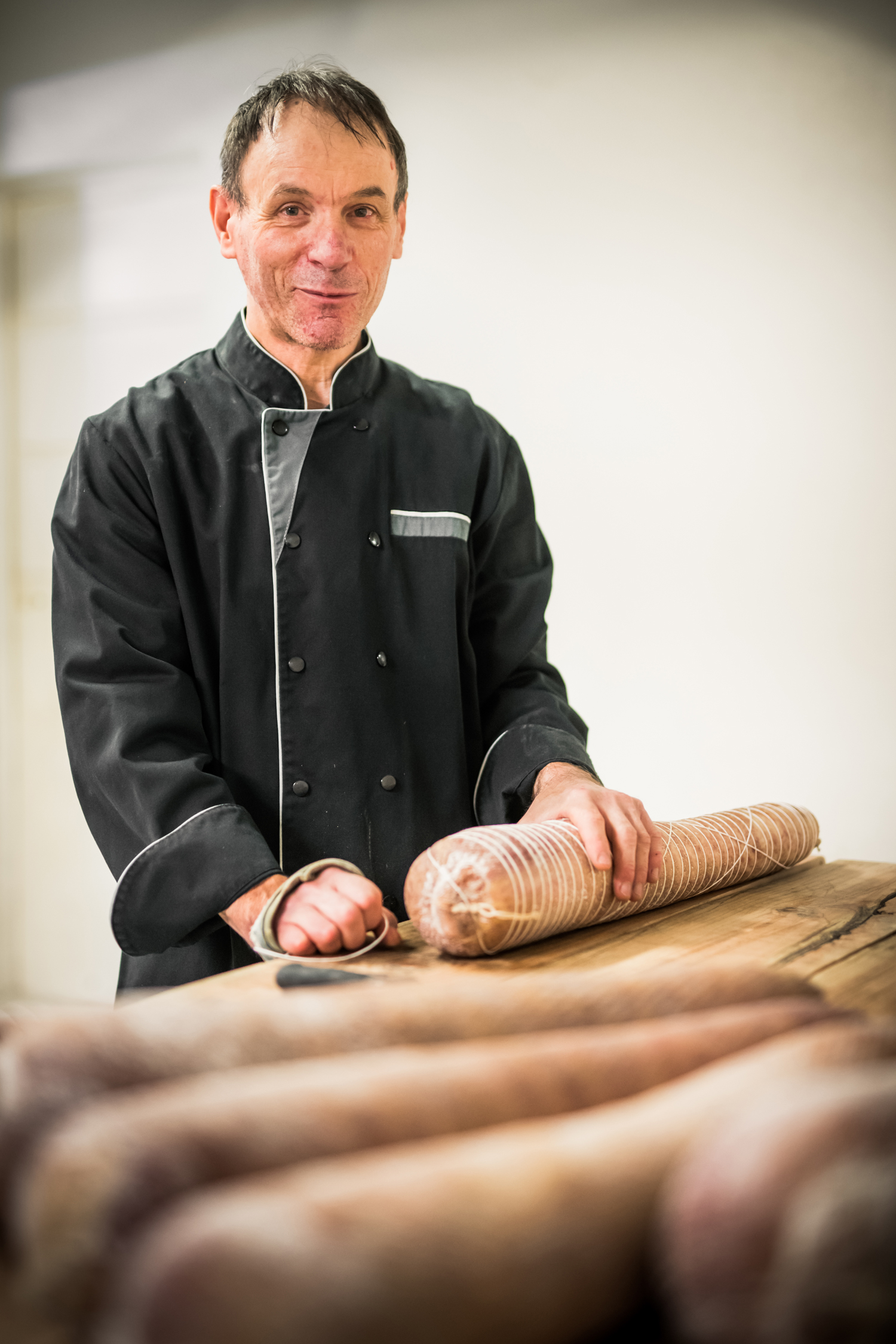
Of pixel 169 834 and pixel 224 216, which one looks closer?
pixel 169 834

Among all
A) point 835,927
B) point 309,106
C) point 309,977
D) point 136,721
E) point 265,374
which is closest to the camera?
point 309,977

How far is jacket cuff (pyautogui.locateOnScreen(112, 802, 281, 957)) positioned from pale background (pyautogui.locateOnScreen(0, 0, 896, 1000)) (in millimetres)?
2045

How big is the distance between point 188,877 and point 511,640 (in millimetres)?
709

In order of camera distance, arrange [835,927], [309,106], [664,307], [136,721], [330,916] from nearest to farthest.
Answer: [330,916]
[835,927]
[136,721]
[309,106]
[664,307]

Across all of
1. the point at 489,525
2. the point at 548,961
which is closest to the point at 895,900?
the point at 548,961

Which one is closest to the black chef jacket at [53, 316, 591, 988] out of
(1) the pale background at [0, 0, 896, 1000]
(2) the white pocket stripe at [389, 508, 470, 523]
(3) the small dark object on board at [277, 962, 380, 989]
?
(2) the white pocket stripe at [389, 508, 470, 523]

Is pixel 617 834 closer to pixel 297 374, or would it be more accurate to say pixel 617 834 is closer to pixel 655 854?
pixel 655 854

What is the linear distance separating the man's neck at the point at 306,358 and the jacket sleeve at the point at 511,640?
0.32 m

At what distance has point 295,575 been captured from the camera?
4.82 feet

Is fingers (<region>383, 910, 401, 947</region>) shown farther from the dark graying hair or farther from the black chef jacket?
the dark graying hair

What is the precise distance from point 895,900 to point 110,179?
12.1 ft

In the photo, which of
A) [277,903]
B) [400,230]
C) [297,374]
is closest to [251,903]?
[277,903]

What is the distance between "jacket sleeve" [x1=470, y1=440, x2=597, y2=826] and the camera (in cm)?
153

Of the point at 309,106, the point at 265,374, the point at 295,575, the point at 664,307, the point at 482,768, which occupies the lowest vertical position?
the point at 482,768
